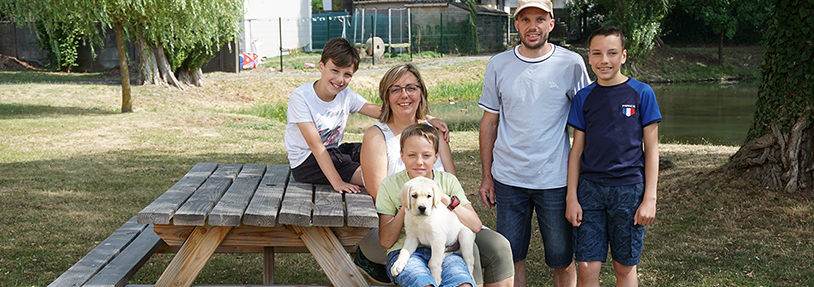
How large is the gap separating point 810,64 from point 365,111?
3.87m

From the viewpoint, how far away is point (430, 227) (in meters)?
2.86

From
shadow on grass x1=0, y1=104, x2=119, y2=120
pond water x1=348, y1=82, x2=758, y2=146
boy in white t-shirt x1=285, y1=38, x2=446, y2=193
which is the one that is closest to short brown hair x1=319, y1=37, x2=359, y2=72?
boy in white t-shirt x1=285, y1=38, x2=446, y2=193

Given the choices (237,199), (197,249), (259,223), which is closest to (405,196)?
(259,223)

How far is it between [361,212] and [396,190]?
21 cm

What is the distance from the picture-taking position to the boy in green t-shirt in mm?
2908

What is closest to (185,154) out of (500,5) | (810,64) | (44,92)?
(810,64)

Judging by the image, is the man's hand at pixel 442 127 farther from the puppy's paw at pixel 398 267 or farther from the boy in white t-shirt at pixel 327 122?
the puppy's paw at pixel 398 267

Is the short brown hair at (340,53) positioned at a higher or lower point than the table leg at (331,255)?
higher

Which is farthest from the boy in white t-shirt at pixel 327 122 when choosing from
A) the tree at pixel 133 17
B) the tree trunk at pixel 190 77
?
the tree trunk at pixel 190 77

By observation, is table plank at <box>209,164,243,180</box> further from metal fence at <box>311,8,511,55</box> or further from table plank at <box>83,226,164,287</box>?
metal fence at <box>311,8,511,55</box>

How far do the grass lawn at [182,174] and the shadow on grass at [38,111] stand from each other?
36 mm

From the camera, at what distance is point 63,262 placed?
4.58 m

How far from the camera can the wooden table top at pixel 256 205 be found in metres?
2.97

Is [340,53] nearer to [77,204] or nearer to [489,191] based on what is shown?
[489,191]
